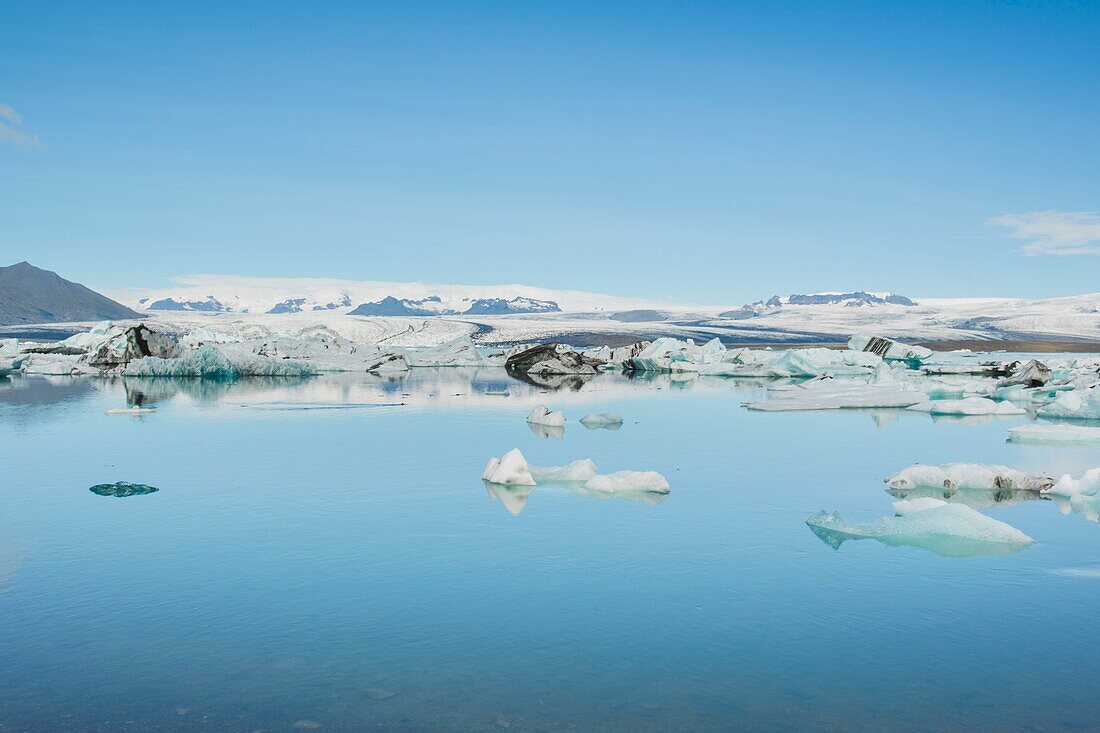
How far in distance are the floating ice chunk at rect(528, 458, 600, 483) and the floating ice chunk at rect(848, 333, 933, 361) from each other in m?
22.7

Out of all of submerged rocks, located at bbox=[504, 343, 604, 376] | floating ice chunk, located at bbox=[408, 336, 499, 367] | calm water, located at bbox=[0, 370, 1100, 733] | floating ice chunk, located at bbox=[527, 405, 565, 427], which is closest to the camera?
calm water, located at bbox=[0, 370, 1100, 733]

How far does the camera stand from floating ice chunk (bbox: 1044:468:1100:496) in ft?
20.6

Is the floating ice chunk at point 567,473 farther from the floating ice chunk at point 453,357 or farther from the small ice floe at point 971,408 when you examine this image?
the floating ice chunk at point 453,357

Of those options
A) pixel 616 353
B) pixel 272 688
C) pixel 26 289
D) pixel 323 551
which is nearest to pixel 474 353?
pixel 616 353

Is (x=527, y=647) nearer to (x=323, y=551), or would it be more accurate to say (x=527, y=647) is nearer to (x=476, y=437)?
(x=323, y=551)

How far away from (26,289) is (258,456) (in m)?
155

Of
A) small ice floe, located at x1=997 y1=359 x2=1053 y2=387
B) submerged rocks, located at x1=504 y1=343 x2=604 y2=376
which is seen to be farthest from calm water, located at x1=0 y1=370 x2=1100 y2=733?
submerged rocks, located at x1=504 y1=343 x2=604 y2=376

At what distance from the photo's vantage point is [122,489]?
6414mm

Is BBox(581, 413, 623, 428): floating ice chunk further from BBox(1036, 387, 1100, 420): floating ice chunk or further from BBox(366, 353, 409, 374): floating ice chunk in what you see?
BBox(366, 353, 409, 374): floating ice chunk

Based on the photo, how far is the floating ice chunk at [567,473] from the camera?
269 inches

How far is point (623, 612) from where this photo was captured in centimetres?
380

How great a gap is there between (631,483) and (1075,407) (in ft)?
28.6

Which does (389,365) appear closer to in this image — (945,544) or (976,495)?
(976,495)

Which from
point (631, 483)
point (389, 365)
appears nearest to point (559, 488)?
point (631, 483)
